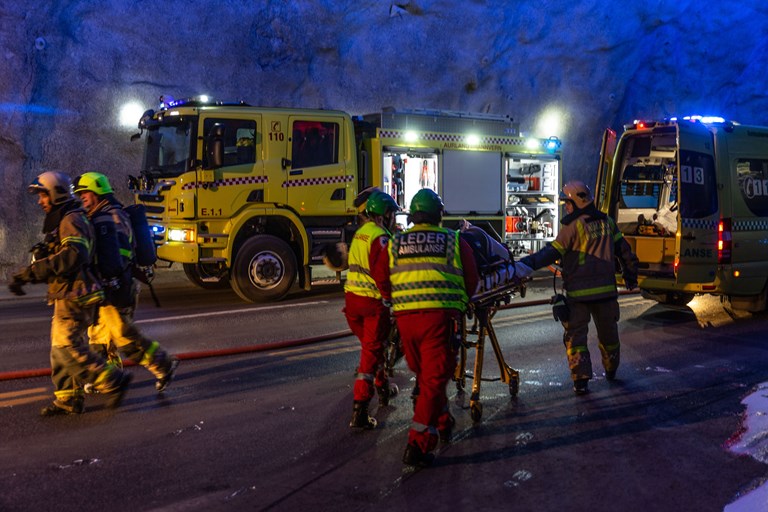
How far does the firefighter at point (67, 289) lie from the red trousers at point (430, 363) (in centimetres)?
250

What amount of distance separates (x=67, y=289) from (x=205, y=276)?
21.9 feet

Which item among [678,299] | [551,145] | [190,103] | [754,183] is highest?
[190,103]

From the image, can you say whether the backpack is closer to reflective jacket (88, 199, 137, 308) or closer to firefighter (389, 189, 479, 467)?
reflective jacket (88, 199, 137, 308)

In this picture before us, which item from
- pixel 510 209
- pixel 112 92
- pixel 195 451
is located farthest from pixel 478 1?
pixel 195 451

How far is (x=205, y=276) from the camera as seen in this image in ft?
41.2

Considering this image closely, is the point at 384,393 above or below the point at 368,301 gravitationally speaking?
below

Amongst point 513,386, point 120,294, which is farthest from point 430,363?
point 120,294

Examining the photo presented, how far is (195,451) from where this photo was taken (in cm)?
518

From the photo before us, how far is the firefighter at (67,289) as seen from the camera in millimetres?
5859

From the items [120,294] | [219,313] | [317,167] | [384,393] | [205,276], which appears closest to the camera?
[384,393]

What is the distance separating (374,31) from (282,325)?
10.9 metres

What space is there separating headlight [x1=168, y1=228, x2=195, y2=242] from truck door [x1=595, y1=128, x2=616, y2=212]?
19.0 feet

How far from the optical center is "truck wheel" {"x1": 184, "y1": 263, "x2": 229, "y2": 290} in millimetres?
12555

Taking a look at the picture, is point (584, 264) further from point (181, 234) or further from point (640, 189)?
point (181, 234)
